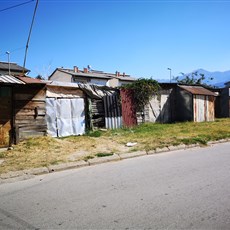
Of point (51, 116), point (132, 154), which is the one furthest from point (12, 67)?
point (132, 154)

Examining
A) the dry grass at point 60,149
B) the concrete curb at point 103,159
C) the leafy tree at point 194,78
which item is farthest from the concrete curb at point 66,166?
the leafy tree at point 194,78

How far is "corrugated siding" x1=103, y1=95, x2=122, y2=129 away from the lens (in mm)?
15227

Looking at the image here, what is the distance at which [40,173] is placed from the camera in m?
6.55

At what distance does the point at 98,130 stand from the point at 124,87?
11.9ft

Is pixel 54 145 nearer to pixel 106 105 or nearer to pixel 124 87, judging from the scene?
pixel 106 105

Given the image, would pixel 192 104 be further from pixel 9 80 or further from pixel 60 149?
pixel 9 80

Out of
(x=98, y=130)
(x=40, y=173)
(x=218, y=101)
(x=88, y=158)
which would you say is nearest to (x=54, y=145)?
(x=88, y=158)

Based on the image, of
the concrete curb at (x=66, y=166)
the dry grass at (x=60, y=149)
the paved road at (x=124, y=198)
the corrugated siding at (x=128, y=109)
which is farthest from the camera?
the corrugated siding at (x=128, y=109)

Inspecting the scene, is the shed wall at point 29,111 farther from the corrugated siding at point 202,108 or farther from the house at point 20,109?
the corrugated siding at point 202,108

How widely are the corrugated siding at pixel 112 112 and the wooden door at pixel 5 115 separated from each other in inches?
231

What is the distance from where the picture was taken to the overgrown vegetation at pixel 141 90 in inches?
672

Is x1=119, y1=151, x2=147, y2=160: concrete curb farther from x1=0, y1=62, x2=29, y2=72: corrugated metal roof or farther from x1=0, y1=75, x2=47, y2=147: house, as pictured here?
x1=0, y1=62, x2=29, y2=72: corrugated metal roof

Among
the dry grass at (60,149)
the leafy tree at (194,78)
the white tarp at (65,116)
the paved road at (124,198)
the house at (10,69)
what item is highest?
the house at (10,69)

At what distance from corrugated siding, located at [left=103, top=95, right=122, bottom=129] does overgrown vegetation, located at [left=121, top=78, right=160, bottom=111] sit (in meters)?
1.51
